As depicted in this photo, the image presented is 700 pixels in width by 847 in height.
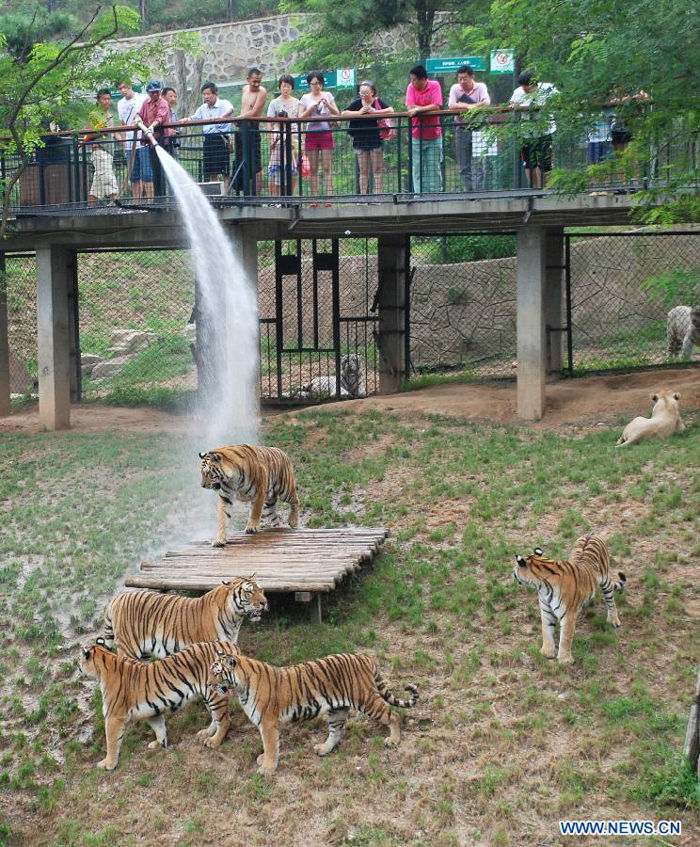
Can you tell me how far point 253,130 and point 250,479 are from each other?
5289mm

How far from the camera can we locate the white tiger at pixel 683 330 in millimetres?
16438

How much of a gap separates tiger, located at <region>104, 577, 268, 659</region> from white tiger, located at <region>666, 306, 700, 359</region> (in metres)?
10.3

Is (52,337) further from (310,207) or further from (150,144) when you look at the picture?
(310,207)

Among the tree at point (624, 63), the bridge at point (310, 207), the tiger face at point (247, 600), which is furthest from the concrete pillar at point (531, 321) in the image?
the tiger face at point (247, 600)

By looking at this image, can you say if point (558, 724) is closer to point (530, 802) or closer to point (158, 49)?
point (530, 802)

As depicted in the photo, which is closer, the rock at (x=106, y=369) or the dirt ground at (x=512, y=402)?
the dirt ground at (x=512, y=402)

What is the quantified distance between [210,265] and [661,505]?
21.3 ft

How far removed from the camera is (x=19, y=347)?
79.3 ft

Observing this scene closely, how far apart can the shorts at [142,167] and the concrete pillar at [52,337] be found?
98.8 inches

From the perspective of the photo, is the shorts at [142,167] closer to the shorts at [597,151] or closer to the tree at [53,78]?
the tree at [53,78]

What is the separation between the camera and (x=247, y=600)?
763cm

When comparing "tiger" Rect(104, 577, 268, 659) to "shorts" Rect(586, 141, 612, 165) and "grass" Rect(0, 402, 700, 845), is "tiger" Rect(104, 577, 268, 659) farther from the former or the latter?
"shorts" Rect(586, 141, 612, 165)

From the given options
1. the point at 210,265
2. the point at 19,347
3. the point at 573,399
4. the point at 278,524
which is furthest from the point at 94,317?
the point at 278,524

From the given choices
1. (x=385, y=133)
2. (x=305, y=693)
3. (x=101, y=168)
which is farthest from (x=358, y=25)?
(x=305, y=693)
